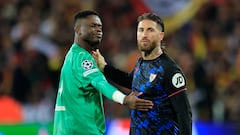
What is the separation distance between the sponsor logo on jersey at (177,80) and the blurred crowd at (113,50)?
391cm

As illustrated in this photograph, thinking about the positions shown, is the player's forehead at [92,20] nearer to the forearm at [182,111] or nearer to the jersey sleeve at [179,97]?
the jersey sleeve at [179,97]

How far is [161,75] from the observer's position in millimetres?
7242

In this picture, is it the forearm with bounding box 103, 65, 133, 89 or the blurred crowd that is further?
the blurred crowd

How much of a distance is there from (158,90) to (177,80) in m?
0.21

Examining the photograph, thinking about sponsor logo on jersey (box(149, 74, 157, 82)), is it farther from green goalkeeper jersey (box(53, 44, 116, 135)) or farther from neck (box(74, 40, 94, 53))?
neck (box(74, 40, 94, 53))

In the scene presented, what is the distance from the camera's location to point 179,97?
7.17 meters

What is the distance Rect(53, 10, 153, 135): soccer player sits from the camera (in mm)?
7297

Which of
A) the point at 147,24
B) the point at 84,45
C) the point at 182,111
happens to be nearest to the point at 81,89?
the point at 84,45

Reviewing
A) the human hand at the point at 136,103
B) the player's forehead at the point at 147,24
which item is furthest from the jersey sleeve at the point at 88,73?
the player's forehead at the point at 147,24

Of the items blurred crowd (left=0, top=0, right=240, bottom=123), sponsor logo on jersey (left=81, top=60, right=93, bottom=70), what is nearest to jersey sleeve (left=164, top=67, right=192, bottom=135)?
sponsor logo on jersey (left=81, top=60, right=93, bottom=70)

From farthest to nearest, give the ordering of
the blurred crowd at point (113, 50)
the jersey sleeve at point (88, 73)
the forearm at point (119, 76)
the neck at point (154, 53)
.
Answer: the blurred crowd at point (113, 50) → the forearm at point (119, 76) → the neck at point (154, 53) → the jersey sleeve at point (88, 73)

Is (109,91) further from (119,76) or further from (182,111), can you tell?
(119,76)

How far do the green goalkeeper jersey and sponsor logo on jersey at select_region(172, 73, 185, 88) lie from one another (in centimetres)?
69

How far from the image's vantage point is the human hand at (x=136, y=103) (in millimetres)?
6953
